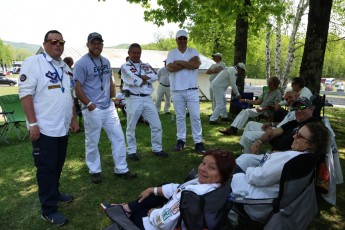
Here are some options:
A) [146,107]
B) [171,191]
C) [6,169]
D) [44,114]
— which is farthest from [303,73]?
[6,169]

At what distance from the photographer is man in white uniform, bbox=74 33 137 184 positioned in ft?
13.1

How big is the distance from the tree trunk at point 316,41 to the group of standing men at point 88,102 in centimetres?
249

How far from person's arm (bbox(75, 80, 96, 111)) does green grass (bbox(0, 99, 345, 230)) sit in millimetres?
1207

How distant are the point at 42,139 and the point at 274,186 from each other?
2.40 meters

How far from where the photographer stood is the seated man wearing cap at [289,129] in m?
3.85

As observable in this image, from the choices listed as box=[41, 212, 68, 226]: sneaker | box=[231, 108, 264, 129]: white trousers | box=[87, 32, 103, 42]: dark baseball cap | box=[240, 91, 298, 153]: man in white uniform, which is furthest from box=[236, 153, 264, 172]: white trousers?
box=[231, 108, 264, 129]: white trousers

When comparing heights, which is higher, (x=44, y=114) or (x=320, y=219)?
(x=44, y=114)

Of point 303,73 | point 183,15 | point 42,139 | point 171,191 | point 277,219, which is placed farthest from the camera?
point 183,15

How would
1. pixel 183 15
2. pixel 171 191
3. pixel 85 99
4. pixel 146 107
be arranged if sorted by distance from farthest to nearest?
1. pixel 183 15
2. pixel 146 107
3. pixel 85 99
4. pixel 171 191

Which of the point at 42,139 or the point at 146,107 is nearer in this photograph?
the point at 42,139

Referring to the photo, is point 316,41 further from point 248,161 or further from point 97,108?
point 97,108

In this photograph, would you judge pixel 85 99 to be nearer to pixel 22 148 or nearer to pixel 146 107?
pixel 146 107

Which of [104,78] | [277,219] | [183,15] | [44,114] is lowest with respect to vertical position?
[277,219]

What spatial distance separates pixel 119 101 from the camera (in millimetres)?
9492
